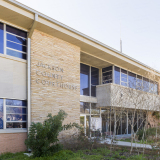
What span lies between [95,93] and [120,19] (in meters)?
9.01

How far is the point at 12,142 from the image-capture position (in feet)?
32.0

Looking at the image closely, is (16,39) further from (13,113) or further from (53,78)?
(13,113)

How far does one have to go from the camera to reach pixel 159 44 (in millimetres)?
20297

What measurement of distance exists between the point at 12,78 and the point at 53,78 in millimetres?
2578

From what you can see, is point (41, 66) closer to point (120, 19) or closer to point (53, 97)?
point (53, 97)

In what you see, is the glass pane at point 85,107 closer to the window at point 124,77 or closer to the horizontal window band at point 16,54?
the window at point 124,77

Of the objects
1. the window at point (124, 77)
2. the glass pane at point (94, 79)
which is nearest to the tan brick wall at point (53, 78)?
the glass pane at point (94, 79)

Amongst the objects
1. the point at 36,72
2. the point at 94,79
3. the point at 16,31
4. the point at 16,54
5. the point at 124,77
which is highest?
the point at 16,31

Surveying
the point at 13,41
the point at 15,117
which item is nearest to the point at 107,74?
the point at 13,41

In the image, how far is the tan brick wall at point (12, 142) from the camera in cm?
939

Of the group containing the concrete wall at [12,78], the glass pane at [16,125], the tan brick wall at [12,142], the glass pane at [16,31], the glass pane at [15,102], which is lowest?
the tan brick wall at [12,142]

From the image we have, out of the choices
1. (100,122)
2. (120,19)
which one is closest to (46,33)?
(100,122)

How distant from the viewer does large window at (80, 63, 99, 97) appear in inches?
665

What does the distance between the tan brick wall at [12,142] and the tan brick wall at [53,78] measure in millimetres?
1134
